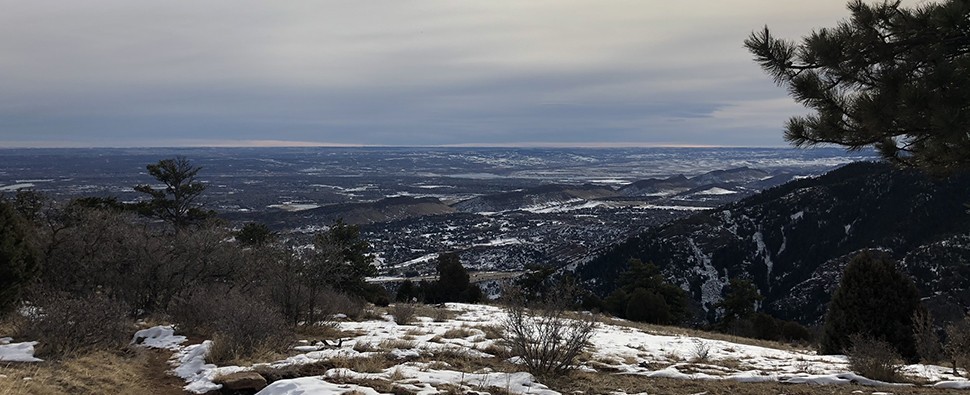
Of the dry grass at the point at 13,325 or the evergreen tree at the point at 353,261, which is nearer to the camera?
the dry grass at the point at 13,325

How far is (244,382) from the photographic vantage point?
8164mm

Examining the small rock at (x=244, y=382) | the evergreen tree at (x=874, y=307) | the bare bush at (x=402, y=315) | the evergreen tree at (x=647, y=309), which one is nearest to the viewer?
the small rock at (x=244, y=382)

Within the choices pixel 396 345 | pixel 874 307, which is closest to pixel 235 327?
pixel 396 345

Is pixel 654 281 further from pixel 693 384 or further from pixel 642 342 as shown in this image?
pixel 693 384

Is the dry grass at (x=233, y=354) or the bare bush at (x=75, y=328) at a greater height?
the bare bush at (x=75, y=328)

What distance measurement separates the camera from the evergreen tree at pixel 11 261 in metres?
13.5

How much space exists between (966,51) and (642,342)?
10.4m

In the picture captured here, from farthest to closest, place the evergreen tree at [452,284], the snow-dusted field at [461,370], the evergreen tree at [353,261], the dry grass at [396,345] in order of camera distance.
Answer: the evergreen tree at [452,284] < the evergreen tree at [353,261] < the dry grass at [396,345] < the snow-dusted field at [461,370]

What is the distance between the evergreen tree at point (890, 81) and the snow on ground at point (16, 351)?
39.0 ft

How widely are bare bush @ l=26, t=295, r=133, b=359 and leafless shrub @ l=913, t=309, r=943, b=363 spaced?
16.1 meters

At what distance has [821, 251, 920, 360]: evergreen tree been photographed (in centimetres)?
1434

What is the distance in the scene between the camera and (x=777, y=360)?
43.0 ft

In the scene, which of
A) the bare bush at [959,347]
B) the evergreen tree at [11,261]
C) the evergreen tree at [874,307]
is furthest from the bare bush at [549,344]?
the evergreen tree at [11,261]

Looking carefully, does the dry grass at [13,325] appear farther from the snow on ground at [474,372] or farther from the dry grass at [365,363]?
the dry grass at [365,363]
